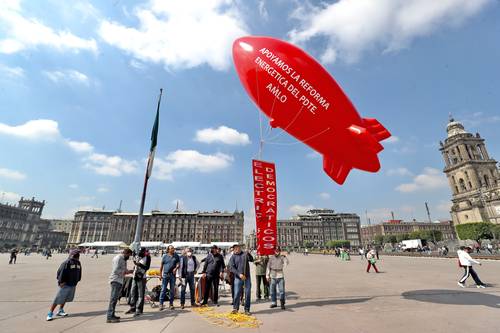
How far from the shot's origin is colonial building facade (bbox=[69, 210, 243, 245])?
11419cm

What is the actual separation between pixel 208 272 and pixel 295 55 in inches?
295

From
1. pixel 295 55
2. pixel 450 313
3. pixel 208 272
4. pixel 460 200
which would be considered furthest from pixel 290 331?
pixel 460 200

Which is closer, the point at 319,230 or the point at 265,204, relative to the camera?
the point at 265,204

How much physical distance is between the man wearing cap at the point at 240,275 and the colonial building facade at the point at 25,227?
133 meters

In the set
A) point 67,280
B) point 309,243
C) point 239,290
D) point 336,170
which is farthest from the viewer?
point 309,243

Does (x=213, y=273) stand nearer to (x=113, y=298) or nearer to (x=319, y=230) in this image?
(x=113, y=298)

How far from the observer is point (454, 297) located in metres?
8.09

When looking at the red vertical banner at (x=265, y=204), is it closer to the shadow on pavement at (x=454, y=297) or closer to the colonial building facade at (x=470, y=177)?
the shadow on pavement at (x=454, y=297)

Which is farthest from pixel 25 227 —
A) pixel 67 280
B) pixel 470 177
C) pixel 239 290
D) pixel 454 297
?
pixel 470 177

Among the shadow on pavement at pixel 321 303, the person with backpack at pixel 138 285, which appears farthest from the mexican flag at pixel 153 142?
the shadow on pavement at pixel 321 303

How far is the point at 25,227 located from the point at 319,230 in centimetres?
13610

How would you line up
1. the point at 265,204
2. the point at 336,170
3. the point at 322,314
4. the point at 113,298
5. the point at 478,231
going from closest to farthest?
1. the point at 113,298
2. the point at 322,314
3. the point at 265,204
4. the point at 336,170
5. the point at 478,231

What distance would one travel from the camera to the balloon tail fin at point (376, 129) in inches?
339

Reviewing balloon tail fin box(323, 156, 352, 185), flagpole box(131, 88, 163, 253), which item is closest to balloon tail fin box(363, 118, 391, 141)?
balloon tail fin box(323, 156, 352, 185)
